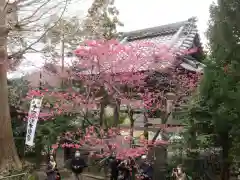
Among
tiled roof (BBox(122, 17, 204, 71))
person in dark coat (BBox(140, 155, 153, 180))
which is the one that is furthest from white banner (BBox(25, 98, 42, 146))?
tiled roof (BBox(122, 17, 204, 71))

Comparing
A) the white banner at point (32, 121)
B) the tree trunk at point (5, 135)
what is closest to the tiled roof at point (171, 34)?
the white banner at point (32, 121)

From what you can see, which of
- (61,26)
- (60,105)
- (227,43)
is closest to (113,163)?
(60,105)

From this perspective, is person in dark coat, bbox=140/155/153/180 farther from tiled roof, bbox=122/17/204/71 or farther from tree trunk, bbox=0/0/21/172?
tree trunk, bbox=0/0/21/172

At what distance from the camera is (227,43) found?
27.8 ft

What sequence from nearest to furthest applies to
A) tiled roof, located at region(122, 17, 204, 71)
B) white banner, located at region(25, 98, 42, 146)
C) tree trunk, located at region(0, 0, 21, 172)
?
tree trunk, located at region(0, 0, 21, 172), white banner, located at region(25, 98, 42, 146), tiled roof, located at region(122, 17, 204, 71)

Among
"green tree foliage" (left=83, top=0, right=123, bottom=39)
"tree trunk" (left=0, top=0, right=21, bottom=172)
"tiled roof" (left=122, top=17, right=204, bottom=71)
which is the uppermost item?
"green tree foliage" (left=83, top=0, right=123, bottom=39)

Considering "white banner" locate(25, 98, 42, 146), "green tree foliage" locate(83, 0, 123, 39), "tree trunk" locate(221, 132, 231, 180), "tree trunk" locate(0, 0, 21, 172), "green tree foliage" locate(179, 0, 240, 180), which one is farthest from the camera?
"green tree foliage" locate(83, 0, 123, 39)

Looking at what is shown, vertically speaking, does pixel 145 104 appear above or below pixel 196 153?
above

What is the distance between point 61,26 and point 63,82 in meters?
2.92

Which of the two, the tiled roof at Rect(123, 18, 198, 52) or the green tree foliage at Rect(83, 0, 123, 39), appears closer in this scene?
the tiled roof at Rect(123, 18, 198, 52)

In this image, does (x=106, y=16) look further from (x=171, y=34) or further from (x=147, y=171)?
(x=147, y=171)

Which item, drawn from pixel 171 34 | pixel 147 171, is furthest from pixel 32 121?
pixel 171 34

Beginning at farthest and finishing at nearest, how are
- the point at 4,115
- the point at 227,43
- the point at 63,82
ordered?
the point at 63,82, the point at 4,115, the point at 227,43

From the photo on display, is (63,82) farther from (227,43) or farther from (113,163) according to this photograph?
(227,43)
